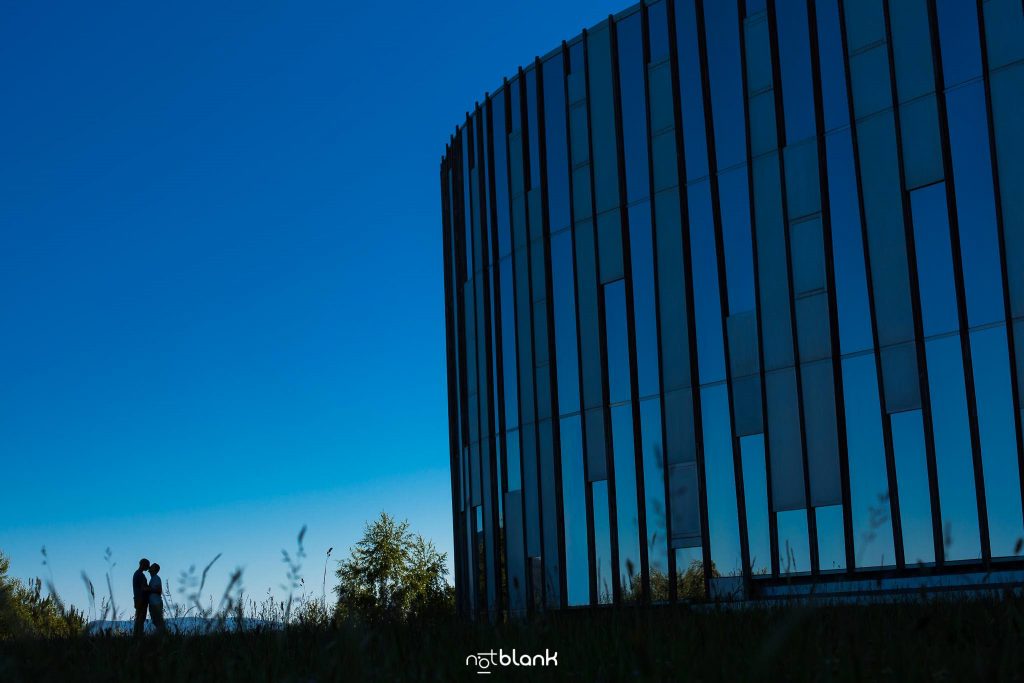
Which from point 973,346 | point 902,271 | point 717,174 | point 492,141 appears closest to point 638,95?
point 717,174

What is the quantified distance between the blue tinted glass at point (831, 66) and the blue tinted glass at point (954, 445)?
4.03 m

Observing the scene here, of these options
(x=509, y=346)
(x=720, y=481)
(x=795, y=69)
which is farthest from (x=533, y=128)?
(x=720, y=481)

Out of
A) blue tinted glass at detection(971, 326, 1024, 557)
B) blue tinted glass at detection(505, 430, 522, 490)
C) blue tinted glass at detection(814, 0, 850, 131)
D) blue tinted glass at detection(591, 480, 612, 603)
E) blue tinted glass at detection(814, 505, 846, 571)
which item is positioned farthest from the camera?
blue tinted glass at detection(505, 430, 522, 490)

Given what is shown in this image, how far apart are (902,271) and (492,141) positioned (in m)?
11.0

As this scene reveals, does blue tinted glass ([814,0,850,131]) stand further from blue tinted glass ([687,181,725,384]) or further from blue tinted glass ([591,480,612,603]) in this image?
blue tinted glass ([591,480,612,603])

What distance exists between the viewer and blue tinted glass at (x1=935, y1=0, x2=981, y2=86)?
15336 mm

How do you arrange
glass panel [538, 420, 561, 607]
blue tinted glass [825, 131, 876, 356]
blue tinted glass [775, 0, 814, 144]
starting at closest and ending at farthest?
blue tinted glass [825, 131, 876, 356] < blue tinted glass [775, 0, 814, 144] < glass panel [538, 420, 561, 607]

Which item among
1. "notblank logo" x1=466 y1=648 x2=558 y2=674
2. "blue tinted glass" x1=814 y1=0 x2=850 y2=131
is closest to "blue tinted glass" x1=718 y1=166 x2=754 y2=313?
"blue tinted glass" x1=814 y1=0 x2=850 y2=131

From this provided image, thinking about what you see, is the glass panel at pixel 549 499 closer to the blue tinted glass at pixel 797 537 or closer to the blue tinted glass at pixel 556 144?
the blue tinted glass at pixel 556 144

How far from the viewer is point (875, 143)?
1627 centimetres

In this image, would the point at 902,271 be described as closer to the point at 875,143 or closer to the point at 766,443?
the point at 875,143

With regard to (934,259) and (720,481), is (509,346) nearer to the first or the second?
(720,481)

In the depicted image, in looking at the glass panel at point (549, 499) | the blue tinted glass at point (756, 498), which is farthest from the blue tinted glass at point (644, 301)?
the glass panel at point (549, 499)

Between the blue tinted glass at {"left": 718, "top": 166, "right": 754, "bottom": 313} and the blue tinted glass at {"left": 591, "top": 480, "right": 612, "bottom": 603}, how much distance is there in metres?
4.37
